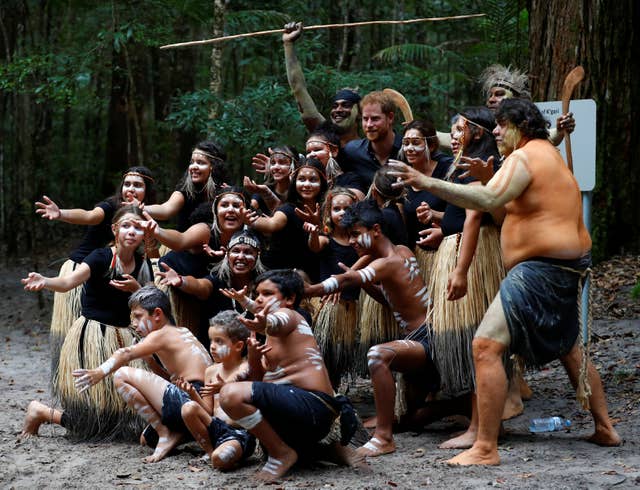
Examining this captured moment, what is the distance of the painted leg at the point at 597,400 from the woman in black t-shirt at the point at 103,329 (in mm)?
2254

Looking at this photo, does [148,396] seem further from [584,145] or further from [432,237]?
[584,145]

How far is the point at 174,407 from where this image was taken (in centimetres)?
441

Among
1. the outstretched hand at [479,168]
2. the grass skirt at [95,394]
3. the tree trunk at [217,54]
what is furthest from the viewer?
Result: the tree trunk at [217,54]

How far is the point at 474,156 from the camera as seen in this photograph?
470 centimetres

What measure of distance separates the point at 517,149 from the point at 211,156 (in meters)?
2.09

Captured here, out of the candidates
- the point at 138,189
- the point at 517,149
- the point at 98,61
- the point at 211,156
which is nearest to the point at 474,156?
the point at 517,149

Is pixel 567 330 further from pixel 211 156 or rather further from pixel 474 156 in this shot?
pixel 211 156

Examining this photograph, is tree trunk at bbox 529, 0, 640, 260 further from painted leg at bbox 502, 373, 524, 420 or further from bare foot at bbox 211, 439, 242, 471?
bare foot at bbox 211, 439, 242, 471

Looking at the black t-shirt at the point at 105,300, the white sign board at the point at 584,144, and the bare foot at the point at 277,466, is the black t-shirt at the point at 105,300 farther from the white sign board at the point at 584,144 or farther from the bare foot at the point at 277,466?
the white sign board at the point at 584,144

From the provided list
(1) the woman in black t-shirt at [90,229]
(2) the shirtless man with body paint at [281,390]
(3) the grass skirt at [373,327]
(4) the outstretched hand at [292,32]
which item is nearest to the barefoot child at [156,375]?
(2) the shirtless man with body paint at [281,390]

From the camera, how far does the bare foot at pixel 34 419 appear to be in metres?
4.90

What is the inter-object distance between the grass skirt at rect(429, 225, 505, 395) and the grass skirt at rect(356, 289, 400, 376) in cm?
41

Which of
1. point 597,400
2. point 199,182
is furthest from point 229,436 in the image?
point 199,182

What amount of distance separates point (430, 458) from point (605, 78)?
12.7 ft
